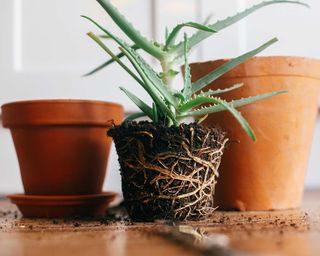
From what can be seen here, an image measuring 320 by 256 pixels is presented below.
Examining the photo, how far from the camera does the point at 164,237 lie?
538 mm

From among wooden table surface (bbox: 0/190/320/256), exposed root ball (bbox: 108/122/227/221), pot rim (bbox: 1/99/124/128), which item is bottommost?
wooden table surface (bbox: 0/190/320/256)

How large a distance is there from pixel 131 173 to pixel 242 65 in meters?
0.29

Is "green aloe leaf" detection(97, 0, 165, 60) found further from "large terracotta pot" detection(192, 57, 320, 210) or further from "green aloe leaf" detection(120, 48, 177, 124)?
"large terracotta pot" detection(192, 57, 320, 210)

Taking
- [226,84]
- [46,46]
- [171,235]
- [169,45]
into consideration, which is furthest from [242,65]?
[46,46]

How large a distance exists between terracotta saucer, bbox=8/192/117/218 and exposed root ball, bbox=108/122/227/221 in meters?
0.14

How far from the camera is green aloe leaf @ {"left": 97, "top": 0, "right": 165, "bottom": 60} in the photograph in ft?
2.22

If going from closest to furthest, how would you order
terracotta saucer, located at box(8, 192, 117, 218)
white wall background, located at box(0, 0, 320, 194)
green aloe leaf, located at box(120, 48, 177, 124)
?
green aloe leaf, located at box(120, 48, 177, 124), terracotta saucer, located at box(8, 192, 117, 218), white wall background, located at box(0, 0, 320, 194)

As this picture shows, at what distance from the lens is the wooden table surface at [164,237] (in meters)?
0.46

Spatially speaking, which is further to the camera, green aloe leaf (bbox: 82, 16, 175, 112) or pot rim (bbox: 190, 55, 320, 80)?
pot rim (bbox: 190, 55, 320, 80)

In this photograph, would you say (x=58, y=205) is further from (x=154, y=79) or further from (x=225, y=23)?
(x=225, y=23)

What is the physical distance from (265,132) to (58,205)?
37 centimetres

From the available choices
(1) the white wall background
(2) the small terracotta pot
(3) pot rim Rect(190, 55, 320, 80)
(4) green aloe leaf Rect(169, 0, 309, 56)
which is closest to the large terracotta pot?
(3) pot rim Rect(190, 55, 320, 80)

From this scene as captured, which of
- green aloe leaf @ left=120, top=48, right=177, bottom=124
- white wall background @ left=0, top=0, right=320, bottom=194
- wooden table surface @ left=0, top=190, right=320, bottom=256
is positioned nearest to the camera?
wooden table surface @ left=0, top=190, right=320, bottom=256

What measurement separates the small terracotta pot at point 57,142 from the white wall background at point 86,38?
50 cm
